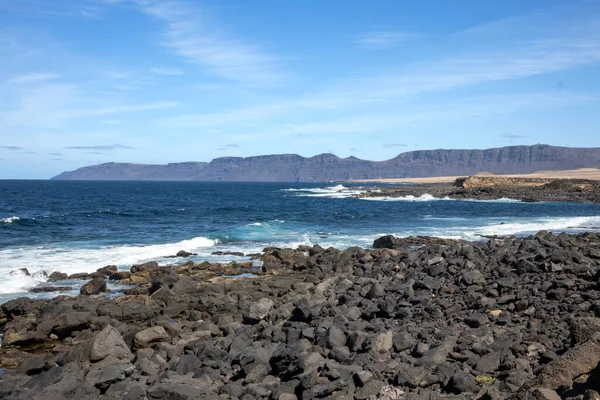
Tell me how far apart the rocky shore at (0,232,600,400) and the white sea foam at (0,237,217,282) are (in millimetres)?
4965

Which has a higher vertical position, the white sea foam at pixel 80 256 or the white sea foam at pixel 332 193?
the white sea foam at pixel 332 193

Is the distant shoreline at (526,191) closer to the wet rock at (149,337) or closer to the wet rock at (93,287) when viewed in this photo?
the wet rock at (93,287)

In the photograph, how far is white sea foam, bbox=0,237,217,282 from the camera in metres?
20.2

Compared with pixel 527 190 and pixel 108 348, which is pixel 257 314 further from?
pixel 527 190

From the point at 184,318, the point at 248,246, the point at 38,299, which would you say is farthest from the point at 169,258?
the point at 184,318

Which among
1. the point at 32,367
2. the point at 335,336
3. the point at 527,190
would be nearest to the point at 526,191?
the point at 527,190

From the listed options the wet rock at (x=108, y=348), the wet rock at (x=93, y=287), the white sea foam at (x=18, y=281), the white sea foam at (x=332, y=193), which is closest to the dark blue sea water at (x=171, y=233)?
the white sea foam at (x=18, y=281)

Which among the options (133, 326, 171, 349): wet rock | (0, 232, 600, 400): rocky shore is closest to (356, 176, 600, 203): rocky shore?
(0, 232, 600, 400): rocky shore

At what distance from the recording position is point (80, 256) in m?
23.0

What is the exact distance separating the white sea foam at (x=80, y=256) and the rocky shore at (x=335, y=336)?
4.96 meters

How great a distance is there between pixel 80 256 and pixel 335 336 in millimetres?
17060

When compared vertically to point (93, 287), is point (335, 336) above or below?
above

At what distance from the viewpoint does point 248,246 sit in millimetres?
26875

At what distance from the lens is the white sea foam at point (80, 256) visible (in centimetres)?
2019
